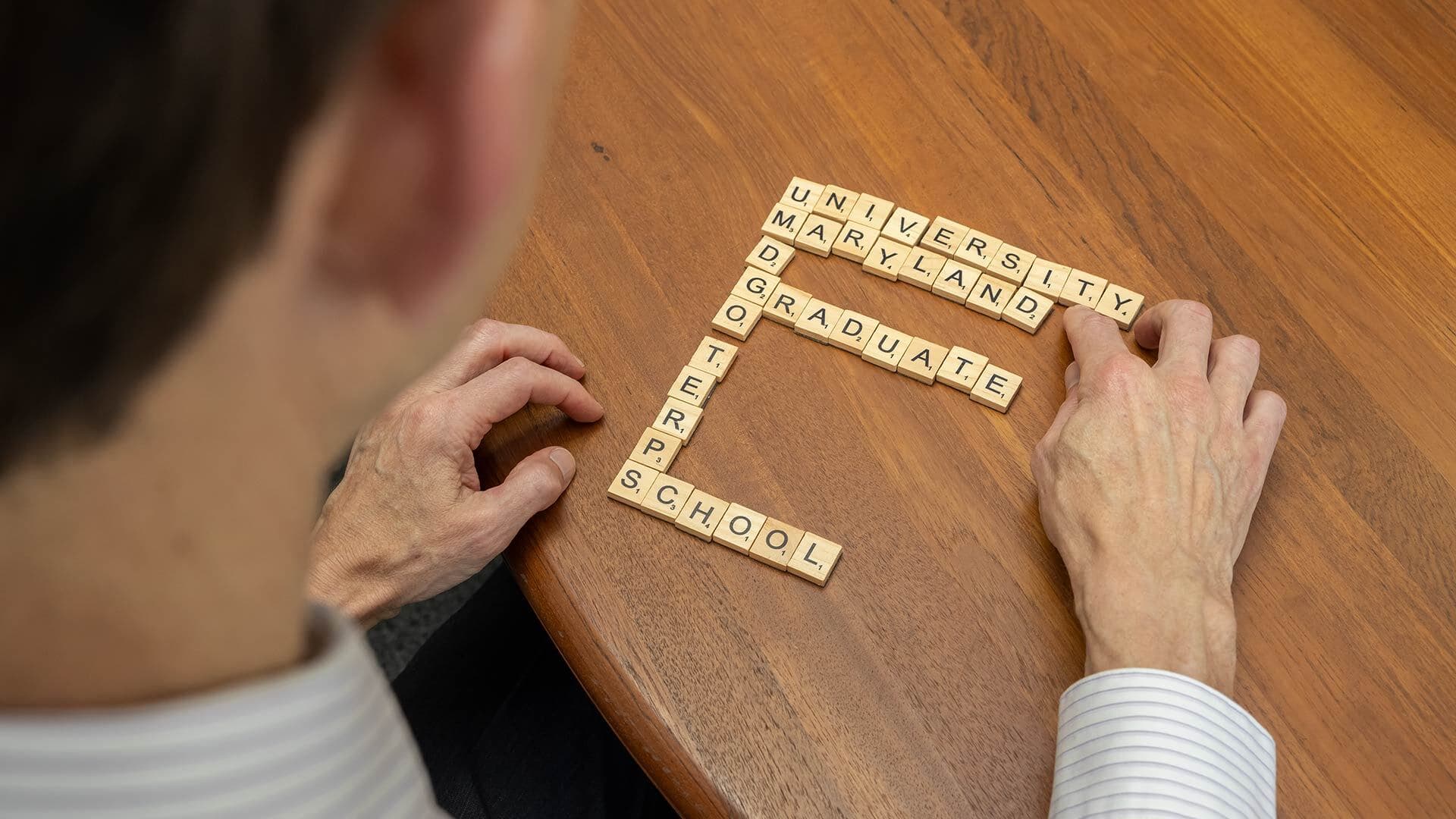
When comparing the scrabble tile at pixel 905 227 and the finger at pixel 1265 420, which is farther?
the scrabble tile at pixel 905 227

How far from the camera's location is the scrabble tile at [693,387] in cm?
118

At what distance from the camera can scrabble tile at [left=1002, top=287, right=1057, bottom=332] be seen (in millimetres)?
1209

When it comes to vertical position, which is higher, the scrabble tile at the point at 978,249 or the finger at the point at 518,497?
the scrabble tile at the point at 978,249

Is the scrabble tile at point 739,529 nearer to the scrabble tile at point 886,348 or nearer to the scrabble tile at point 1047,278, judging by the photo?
the scrabble tile at point 886,348

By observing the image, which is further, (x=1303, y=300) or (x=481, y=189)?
(x=1303, y=300)

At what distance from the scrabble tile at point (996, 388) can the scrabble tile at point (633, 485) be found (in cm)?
33

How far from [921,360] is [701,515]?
280mm

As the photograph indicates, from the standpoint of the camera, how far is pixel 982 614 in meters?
1.05

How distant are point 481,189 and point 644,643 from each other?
28.1 inches

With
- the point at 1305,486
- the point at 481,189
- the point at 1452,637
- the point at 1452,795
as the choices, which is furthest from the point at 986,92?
the point at 481,189

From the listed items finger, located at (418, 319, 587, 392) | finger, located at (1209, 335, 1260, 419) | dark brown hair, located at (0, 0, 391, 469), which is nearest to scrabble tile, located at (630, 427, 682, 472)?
finger, located at (418, 319, 587, 392)

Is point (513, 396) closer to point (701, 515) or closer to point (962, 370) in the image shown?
point (701, 515)

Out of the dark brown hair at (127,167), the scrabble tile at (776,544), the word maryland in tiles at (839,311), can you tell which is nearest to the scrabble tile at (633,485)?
the word maryland in tiles at (839,311)

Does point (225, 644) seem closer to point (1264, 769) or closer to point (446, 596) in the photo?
point (1264, 769)
